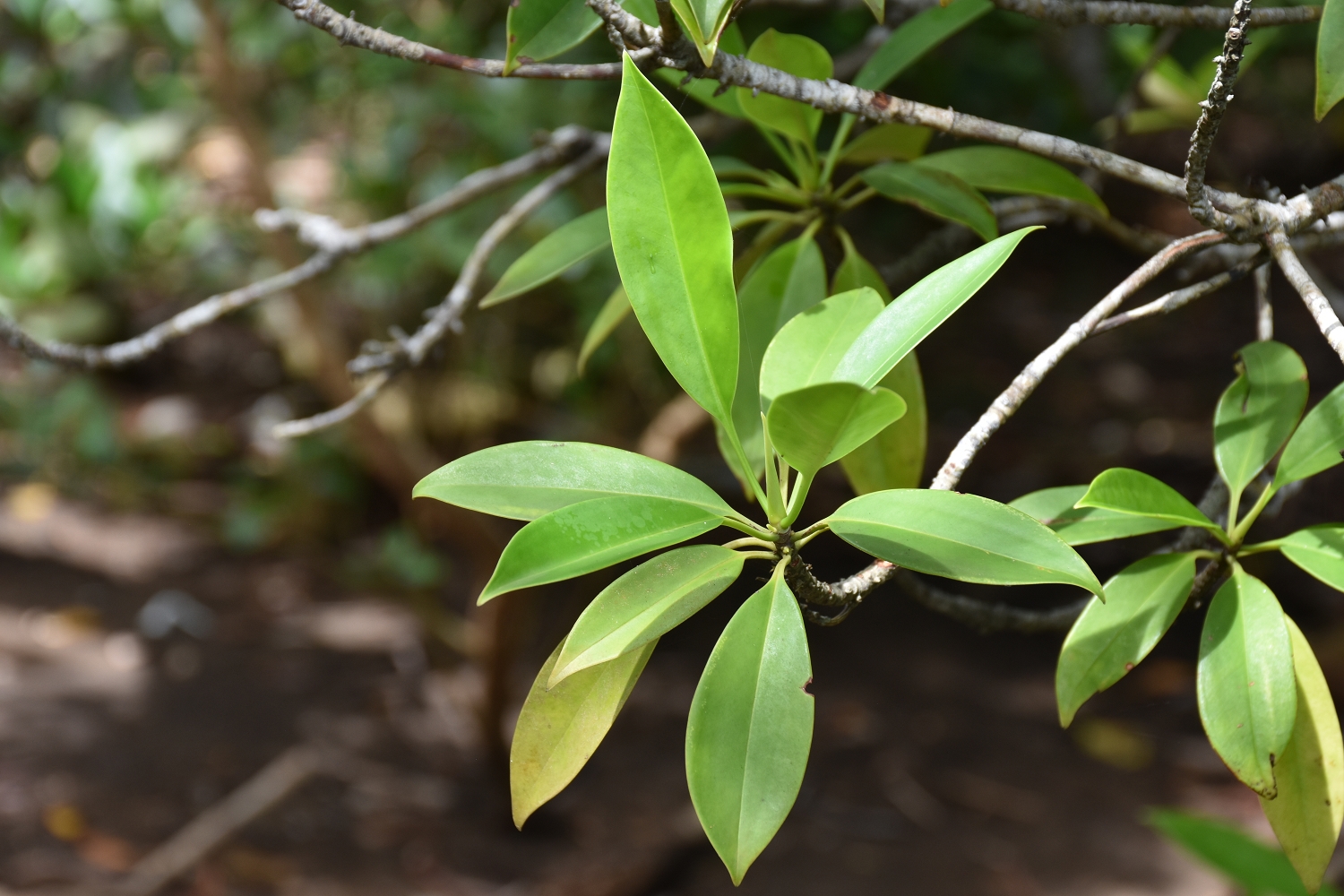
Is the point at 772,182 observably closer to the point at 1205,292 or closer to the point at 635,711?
the point at 1205,292

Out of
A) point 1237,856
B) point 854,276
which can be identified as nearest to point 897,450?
point 854,276

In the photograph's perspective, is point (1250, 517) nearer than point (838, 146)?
Yes

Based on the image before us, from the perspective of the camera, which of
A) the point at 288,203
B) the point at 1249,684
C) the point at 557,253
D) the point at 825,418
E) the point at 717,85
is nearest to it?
the point at 825,418

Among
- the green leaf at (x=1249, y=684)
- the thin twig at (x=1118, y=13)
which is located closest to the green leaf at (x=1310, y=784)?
the green leaf at (x=1249, y=684)

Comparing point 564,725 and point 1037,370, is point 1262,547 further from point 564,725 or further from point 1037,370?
point 564,725

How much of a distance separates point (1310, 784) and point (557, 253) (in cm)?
59

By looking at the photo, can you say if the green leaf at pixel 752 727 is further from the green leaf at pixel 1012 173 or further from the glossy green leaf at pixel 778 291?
the green leaf at pixel 1012 173

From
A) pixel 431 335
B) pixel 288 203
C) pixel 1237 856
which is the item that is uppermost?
pixel 431 335

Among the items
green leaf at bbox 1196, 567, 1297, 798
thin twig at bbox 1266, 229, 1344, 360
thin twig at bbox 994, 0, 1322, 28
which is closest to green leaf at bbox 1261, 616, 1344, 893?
green leaf at bbox 1196, 567, 1297, 798

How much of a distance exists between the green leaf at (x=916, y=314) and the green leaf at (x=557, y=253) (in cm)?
28

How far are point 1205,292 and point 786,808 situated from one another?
0.37 m

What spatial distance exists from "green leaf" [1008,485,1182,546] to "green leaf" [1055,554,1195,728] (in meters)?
0.02

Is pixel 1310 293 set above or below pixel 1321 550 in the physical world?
Result: above

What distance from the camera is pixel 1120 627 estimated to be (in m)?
0.56
